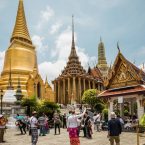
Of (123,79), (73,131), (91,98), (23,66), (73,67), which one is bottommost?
(73,131)

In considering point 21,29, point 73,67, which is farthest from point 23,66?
point 73,67

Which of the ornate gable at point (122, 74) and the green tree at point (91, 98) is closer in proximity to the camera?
the ornate gable at point (122, 74)

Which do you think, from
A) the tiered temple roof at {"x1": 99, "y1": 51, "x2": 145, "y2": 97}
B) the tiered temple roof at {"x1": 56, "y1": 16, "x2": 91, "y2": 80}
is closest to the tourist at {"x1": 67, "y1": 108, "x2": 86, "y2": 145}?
the tiered temple roof at {"x1": 99, "y1": 51, "x2": 145, "y2": 97}

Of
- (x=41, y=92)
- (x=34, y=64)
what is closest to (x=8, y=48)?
(x=34, y=64)

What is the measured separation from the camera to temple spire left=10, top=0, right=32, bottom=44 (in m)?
60.3

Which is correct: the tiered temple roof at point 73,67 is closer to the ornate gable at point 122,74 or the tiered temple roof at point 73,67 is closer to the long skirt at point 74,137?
the ornate gable at point 122,74

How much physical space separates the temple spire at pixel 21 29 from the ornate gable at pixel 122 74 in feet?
137

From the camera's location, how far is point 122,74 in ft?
69.0

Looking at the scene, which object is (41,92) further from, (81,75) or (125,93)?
(125,93)

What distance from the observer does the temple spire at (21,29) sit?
198 ft

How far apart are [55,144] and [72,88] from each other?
51.1m

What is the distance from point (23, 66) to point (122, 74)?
39361 mm

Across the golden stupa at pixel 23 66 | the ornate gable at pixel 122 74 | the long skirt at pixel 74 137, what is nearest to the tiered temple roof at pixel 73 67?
the golden stupa at pixel 23 66

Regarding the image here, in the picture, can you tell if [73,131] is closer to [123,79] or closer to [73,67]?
[123,79]
